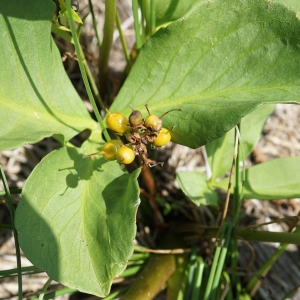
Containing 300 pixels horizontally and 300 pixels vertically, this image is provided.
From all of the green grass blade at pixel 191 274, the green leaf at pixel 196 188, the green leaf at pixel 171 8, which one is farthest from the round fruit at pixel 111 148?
the green grass blade at pixel 191 274

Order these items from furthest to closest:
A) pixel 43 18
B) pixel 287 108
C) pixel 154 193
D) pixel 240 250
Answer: pixel 287 108, pixel 240 250, pixel 154 193, pixel 43 18

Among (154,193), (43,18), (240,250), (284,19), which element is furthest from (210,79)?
(240,250)

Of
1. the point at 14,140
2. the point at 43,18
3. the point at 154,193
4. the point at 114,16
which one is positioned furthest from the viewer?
the point at 154,193

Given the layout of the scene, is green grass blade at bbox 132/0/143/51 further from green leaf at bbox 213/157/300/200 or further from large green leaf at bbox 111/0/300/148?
green leaf at bbox 213/157/300/200

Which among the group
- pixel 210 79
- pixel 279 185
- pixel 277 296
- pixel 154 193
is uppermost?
pixel 210 79

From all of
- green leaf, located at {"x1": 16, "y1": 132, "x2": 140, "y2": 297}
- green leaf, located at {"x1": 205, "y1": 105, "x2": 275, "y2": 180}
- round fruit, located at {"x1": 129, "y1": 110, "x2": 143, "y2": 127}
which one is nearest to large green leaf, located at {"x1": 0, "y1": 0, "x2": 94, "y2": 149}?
green leaf, located at {"x1": 16, "y1": 132, "x2": 140, "y2": 297}

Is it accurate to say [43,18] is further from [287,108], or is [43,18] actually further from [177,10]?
[287,108]
